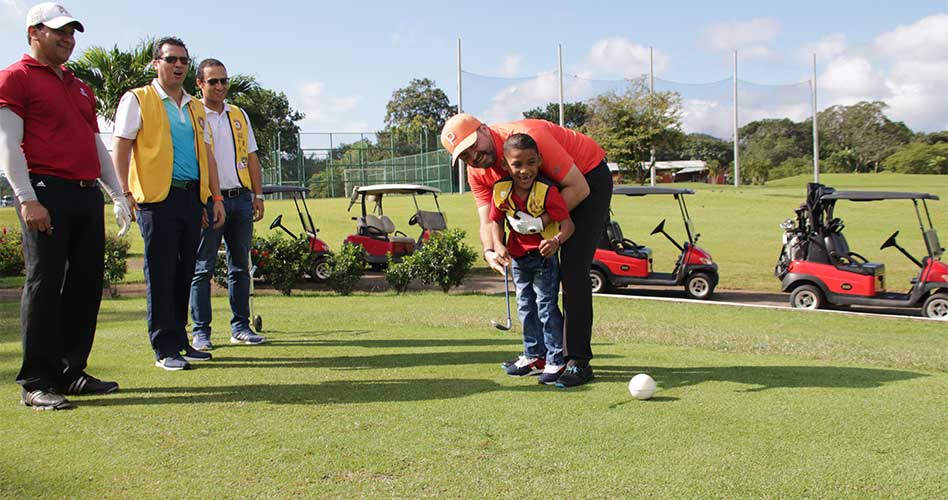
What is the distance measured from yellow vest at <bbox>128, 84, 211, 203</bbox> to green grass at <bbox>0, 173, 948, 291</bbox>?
11.0m

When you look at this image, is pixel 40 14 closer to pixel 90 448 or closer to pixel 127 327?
pixel 90 448

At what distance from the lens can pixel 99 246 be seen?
14.7ft

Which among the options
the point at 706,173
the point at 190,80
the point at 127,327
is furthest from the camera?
the point at 706,173

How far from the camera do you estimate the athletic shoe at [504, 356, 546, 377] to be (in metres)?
4.88

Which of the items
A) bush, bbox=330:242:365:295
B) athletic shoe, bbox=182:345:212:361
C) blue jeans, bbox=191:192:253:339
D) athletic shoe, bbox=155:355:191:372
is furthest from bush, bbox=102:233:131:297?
athletic shoe, bbox=155:355:191:372

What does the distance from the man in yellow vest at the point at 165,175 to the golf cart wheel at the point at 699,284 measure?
35.3 ft

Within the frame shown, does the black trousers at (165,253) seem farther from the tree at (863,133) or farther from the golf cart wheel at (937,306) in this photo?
the tree at (863,133)

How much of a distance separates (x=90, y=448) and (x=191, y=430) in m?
0.41

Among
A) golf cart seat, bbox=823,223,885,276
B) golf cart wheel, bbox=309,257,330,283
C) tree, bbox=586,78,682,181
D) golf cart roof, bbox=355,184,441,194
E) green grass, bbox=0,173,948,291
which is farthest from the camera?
tree, bbox=586,78,682,181

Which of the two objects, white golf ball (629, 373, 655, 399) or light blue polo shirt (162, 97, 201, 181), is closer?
white golf ball (629, 373, 655, 399)

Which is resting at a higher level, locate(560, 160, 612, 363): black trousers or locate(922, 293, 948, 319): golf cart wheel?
locate(560, 160, 612, 363): black trousers

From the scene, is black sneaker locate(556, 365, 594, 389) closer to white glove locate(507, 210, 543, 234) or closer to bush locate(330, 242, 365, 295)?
white glove locate(507, 210, 543, 234)

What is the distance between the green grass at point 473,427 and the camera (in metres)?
2.91

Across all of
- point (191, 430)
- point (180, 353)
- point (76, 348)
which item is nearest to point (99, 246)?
point (76, 348)
